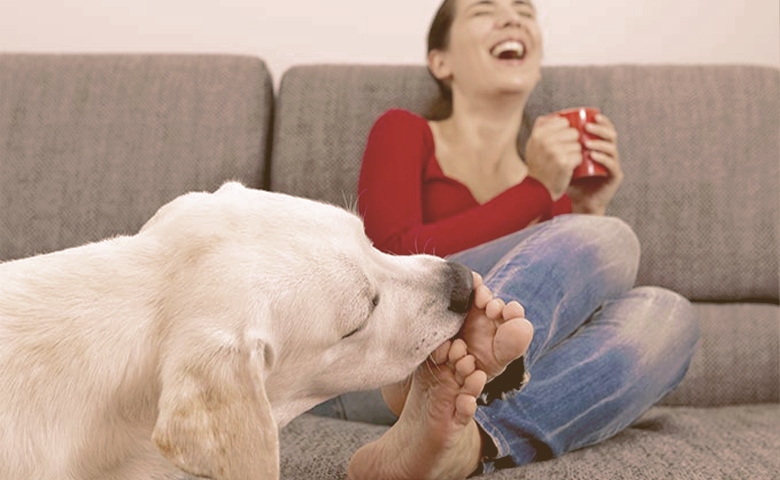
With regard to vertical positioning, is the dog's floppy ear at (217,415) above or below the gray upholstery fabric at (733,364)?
above

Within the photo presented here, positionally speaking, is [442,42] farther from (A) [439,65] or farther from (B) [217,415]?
(B) [217,415]

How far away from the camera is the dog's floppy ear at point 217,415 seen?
762mm

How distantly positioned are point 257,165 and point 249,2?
76cm

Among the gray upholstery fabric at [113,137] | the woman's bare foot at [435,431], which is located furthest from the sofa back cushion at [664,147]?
the woman's bare foot at [435,431]

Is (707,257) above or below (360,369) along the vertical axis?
below

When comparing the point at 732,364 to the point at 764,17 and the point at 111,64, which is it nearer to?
the point at 764,17

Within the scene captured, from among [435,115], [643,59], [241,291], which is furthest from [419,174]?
[643,59]

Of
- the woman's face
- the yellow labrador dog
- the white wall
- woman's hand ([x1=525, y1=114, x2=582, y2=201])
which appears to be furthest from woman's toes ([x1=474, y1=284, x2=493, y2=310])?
the white wall

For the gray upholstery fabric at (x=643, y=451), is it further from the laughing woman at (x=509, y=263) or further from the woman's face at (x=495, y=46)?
the woman's face at (x=495, y=46)

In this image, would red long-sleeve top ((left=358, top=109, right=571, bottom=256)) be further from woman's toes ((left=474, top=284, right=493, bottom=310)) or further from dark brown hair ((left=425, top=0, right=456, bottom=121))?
woman's toes ((left=474, top=284, right=493, bottom=310))

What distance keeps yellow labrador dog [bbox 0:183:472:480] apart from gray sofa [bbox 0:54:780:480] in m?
1.11

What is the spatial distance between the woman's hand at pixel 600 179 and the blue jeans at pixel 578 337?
0.19m

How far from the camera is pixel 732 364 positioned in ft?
6.47

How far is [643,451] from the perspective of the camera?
4.42ft
